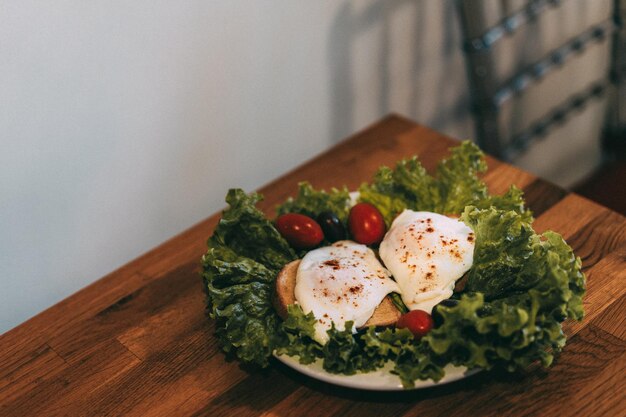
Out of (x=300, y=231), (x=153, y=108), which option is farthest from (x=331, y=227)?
(x=153, y=108)

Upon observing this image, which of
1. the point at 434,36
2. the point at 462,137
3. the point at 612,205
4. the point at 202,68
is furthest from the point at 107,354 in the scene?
the point at 612,205

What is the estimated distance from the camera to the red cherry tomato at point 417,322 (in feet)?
4.13

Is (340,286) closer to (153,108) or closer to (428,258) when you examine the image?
(428,258)

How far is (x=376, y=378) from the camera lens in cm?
124

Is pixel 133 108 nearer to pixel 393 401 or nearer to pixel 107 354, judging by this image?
pixel 107 354

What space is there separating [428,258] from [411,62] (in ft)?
4.04

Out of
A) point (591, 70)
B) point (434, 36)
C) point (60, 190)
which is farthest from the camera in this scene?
point (591, 70)

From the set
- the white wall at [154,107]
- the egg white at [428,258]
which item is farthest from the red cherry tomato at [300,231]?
the white wall at [154,107]

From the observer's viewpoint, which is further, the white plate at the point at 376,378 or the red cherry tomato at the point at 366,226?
the red cherry tomato at the point at 366,226

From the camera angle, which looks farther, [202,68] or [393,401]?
[202,68]

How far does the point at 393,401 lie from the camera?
4.23 ft

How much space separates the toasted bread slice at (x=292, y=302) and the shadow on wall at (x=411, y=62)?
968mm

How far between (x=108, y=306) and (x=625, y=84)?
2.07 meters

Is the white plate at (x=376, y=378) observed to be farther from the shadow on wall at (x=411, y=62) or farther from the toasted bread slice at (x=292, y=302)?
the shadow on wall at (x=411, y=62)
